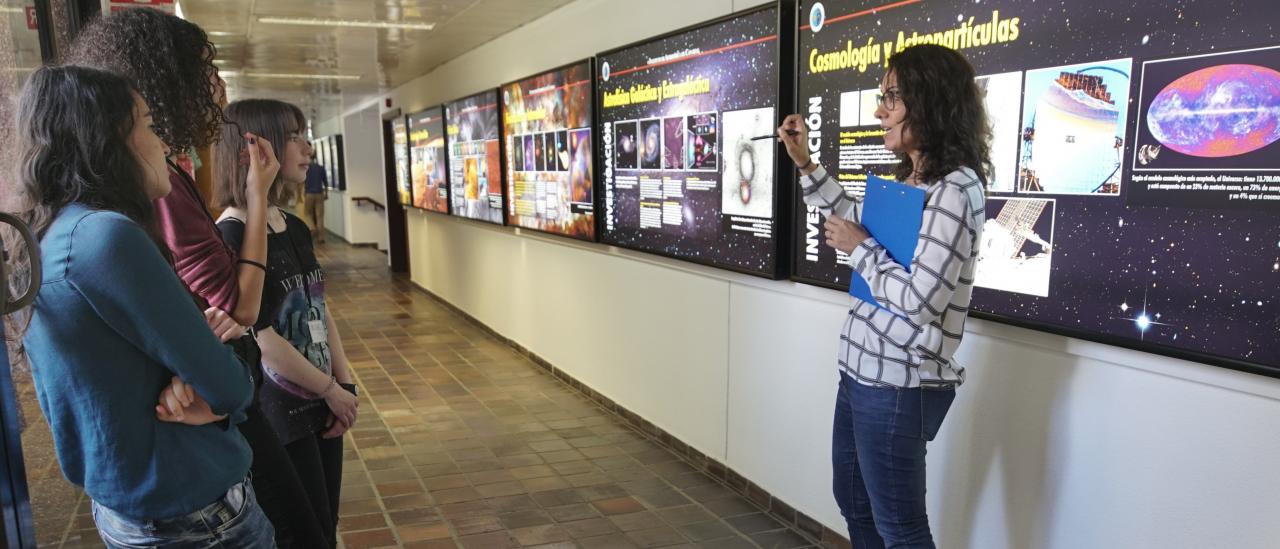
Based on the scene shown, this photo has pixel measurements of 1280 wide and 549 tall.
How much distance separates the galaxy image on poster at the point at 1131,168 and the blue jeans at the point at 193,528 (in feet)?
6.28

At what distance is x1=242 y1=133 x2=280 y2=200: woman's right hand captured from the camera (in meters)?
1.79

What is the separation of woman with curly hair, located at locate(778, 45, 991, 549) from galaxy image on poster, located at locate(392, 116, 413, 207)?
27.4 feet

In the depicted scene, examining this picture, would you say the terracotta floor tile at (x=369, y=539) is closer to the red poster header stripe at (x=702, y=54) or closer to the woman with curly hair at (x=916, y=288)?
the woman with curly hair at (x=916, y=288)

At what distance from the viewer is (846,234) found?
1956 mm

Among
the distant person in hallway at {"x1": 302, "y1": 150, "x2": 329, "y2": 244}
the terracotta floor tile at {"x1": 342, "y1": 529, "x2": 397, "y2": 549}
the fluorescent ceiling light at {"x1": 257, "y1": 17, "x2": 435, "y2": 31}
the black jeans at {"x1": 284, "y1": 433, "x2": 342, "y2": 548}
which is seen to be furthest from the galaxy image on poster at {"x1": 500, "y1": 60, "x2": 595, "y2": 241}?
the distant person in hallway at {"x1": 302, "y1": 150, "x2": 329, "y2": 244}

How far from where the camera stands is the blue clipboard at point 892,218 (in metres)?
1.82

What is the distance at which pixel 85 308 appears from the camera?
44.9 inches

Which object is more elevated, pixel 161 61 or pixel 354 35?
pixel 354 35

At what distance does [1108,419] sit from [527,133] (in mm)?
4390

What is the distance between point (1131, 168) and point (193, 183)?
211 centimetres

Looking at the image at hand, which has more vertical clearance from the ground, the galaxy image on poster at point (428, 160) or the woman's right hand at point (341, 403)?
the galaxy image on poster at point (428, 160)

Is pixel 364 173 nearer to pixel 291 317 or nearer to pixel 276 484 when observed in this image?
pixel 291 317

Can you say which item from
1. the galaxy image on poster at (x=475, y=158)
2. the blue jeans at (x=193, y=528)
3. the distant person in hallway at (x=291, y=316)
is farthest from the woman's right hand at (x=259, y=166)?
the galaxy image on poster at (x=475, y=158)

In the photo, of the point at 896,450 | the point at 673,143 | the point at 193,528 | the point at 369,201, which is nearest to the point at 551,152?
the point at 673,143
